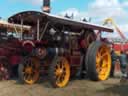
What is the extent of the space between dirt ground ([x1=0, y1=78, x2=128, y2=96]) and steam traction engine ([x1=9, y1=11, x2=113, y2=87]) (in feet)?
1.17

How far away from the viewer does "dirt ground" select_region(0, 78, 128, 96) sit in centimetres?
1068

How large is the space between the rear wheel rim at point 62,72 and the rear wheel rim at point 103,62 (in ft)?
5.37

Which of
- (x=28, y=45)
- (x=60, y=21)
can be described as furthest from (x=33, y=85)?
(x=60, y=21)

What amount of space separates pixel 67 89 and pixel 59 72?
778mm

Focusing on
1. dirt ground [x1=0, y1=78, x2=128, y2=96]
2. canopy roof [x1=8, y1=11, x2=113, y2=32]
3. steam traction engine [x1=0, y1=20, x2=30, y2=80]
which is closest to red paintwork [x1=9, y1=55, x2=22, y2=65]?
steam traction engine [x1=0, y1=20, x2=30, y2=80]

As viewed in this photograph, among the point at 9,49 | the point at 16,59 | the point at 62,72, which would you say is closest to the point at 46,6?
the point at 9,49

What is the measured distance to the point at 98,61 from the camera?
45.2 feet

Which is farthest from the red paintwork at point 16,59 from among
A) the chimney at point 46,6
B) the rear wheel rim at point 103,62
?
the chimney at point 46,6

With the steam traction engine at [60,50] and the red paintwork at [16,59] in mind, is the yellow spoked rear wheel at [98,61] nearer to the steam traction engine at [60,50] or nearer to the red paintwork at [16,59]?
the steam traction engine at [60,50]

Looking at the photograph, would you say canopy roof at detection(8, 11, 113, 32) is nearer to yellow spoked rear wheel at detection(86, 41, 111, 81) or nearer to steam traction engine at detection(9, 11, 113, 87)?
steam traction engine at detection(9, 11, 113, 87)

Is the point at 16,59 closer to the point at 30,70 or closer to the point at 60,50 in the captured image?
the point at 30,70

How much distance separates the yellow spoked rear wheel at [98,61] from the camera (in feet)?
42.9

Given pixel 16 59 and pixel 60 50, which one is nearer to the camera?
pixel 60 50

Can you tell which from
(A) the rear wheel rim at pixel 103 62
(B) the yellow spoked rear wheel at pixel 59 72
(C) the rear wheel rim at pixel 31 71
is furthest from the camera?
(A) the rear wheel rim at pixel 103 62
